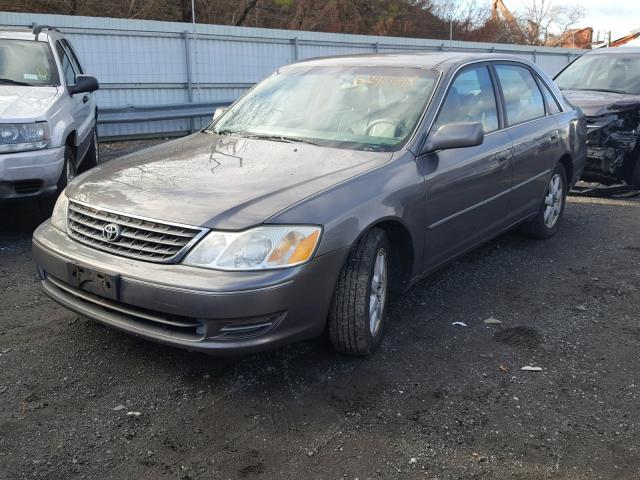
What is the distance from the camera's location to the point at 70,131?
599 cm

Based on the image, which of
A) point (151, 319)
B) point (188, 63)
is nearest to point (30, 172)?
point (151, 319)

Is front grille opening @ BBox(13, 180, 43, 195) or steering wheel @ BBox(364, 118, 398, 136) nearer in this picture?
steering wheel @ BBox(364, 118, 398, 136)

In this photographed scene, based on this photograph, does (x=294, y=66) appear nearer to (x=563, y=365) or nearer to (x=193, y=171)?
(x=193, y=171)

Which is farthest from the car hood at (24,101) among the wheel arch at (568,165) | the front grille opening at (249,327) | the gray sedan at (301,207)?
the wheel arch at (568,165)

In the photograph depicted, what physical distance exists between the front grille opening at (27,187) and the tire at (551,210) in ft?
14.1

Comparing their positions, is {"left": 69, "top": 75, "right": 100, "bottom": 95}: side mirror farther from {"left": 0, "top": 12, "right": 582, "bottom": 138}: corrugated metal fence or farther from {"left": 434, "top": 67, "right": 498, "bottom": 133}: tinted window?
{"left": 0, "top": 12, "right": 582, "bottom": 138}: corrugated metal fence

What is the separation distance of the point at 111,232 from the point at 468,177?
2303 millimetres

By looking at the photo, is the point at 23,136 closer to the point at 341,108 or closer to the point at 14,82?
the point at 14,82

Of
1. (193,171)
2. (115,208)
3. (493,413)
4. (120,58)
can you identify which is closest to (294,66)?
(193,171)

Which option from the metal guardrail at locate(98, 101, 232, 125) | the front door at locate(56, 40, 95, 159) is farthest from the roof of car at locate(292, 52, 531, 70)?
the metal guardrail at locate(98, 101, 232, 125)

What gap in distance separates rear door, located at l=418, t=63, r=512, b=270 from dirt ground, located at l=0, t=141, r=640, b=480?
0.52m

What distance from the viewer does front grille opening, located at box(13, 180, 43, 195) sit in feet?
17.3

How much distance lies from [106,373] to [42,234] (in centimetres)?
87

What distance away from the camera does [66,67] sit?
6.92m
